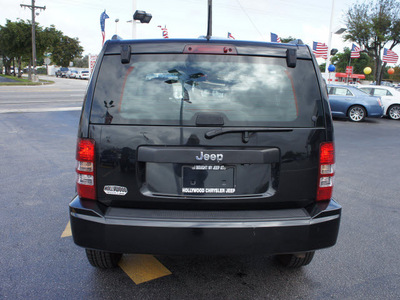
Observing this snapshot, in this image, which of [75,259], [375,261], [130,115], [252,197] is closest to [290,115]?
[252,197]

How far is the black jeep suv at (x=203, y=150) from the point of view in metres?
2.54

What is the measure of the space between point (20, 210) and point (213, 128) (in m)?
3.12

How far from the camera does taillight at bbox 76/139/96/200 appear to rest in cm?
262

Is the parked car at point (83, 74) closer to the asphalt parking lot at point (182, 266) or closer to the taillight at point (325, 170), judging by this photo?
the asphalt parking lot at point (182, 266)

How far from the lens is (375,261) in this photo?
11.4ft

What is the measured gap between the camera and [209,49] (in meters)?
2.66

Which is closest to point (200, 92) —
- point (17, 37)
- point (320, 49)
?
point (320, 49)

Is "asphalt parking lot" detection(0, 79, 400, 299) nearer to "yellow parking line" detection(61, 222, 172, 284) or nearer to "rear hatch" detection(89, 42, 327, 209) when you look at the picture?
"yellow parking line" detection(61, 222, 172, 284)

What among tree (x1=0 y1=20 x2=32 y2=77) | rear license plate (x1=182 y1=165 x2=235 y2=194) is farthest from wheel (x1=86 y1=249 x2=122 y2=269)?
tree (x1=0 y1=20 x2=32 y2=77)

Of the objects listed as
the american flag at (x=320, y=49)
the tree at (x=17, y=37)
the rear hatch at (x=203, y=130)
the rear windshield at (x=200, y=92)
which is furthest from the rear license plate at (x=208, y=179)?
the tree at (x=17, y=37)

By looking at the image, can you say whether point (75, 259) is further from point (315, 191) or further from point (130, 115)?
point (315, 191)

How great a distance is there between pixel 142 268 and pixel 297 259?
132 centimetres

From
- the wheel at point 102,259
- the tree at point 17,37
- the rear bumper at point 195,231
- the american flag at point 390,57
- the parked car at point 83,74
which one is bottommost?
the wheel at point 102,259

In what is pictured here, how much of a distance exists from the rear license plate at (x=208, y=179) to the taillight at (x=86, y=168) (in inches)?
25.4
